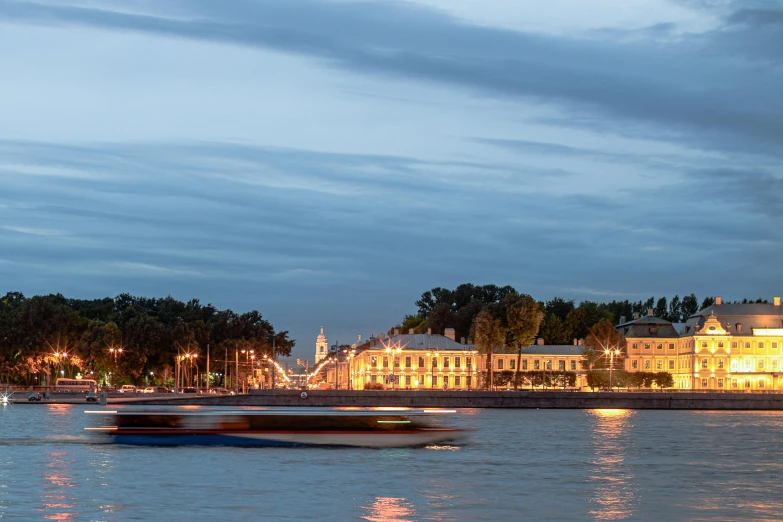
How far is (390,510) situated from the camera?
35531 millimetres

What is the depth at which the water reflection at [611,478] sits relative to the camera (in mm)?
36537

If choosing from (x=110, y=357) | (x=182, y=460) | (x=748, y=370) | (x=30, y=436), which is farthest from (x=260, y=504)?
(x=748, y=370)

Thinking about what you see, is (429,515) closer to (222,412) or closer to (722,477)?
(722,477)

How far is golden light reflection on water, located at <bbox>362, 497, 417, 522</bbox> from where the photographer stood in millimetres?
33594

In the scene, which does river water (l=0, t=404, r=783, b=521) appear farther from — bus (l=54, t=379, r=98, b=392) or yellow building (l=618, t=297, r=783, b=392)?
yellow building (l=618, t=297, r=783, b=392)

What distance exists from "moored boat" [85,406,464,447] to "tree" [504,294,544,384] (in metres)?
108

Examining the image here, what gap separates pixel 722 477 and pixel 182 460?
23760 millimetres

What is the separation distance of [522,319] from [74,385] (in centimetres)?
6640

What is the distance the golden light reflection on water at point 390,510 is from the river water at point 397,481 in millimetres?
33

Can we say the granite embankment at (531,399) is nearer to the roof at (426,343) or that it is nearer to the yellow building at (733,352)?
the roof at (426,343)

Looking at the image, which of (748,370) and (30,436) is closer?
(30,436)

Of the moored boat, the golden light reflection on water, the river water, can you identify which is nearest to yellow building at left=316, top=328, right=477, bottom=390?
the river water

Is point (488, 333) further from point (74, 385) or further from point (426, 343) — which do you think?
point (74, 385)

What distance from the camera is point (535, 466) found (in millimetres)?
52938
